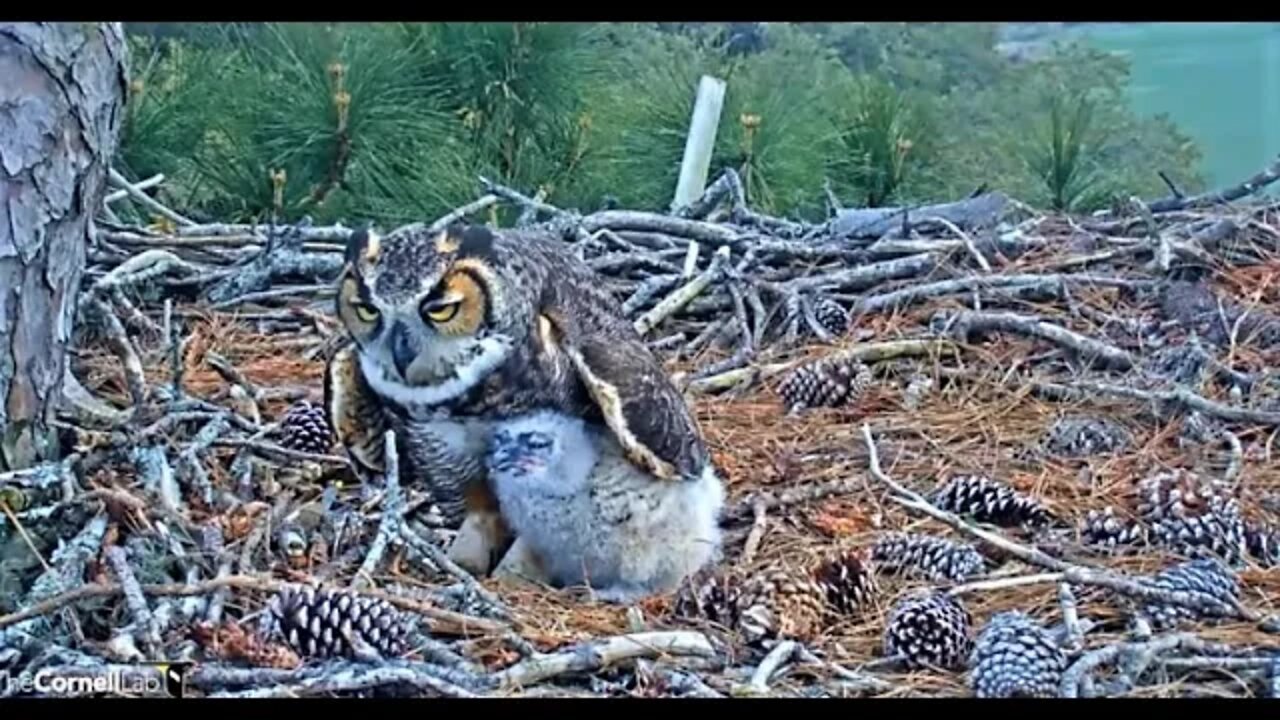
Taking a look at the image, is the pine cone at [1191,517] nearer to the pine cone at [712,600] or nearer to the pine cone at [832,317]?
the pine cone at [712,600]

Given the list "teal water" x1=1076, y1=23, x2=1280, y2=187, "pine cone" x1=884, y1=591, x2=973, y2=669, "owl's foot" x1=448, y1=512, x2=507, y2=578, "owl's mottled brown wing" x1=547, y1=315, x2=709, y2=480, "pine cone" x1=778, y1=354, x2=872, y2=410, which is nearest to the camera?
"pine cone" x1=884, y1=591, x2=973, y2=669

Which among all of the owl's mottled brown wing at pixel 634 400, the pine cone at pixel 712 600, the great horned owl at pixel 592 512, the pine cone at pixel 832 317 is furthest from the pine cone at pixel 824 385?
the pine cone at pixel 712 600

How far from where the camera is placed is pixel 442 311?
6.55 feet

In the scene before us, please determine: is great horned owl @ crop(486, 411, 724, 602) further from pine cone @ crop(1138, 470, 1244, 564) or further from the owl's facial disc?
pine cone @ crop(1138, 470, 1244, 564)

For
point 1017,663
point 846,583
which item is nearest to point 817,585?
point 846,583

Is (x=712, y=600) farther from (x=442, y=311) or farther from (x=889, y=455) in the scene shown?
(x=889, y=455)

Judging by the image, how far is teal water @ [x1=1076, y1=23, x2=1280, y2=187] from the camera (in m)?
5.44

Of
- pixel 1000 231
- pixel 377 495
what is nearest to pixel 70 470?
pixel 377 495

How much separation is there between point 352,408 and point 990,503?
0.92 m

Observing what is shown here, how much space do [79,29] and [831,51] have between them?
24.1ft

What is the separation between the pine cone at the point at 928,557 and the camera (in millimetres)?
2182

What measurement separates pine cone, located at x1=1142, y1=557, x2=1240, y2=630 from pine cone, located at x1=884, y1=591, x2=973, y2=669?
24cm

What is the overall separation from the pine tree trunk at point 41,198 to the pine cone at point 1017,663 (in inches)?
52.7

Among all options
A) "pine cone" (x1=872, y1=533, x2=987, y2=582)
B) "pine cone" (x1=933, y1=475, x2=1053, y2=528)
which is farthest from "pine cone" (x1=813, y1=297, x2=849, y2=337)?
"pine cone" (x1=872, y1=533, x2=987, y2=582)
